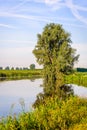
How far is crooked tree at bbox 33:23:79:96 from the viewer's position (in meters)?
48.6

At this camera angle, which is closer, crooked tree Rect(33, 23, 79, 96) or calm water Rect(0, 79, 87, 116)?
calm water Rect(0, 79, 87, 116)

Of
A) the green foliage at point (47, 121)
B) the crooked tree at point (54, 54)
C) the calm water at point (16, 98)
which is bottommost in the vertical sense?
the calm water at point (16, 98)

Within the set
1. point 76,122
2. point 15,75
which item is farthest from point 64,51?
point 15,75

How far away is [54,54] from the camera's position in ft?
161

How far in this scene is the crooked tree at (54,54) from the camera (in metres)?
Answer: 48.6

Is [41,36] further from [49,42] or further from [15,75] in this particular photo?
[15,75]

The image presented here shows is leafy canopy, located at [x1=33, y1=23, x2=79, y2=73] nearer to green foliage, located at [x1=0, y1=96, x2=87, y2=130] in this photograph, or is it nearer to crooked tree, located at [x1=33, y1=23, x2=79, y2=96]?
crooked tree, located at [x1=33, y1=23, x2=79, y2=96]

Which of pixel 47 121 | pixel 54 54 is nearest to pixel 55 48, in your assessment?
pixel 54 54

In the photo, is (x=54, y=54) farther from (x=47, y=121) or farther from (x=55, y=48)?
(x=47, y=121)

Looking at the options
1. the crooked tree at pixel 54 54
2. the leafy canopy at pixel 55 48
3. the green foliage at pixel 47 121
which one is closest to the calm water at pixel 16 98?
the green foliage at pixel 47 121

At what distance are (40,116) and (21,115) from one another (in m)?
0.87


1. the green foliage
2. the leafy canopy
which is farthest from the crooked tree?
the green foliage

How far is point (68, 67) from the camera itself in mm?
49219

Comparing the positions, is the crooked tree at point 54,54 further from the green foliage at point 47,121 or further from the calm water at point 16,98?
the green foliage at point 47,121
